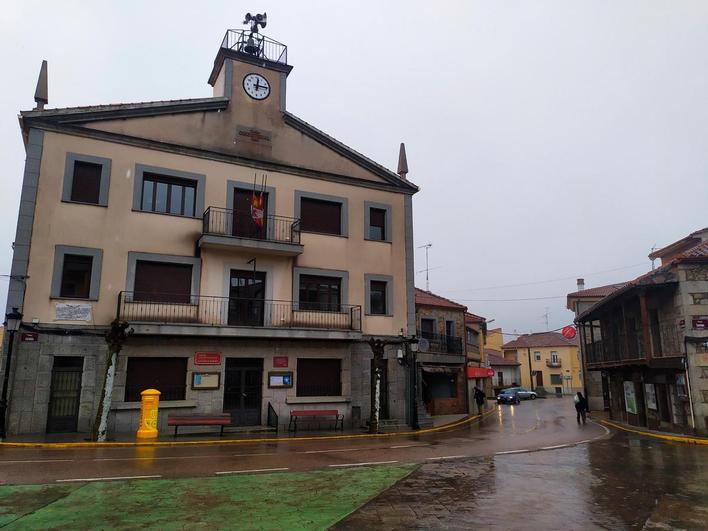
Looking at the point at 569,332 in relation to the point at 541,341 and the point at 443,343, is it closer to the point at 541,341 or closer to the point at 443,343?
the point at 443,343

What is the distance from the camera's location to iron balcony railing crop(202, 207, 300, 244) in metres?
20.0

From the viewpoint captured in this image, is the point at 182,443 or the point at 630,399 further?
the point at 630,399

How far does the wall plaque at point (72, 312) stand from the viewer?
17.2 m

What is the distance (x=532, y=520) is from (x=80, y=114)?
60.4 feet

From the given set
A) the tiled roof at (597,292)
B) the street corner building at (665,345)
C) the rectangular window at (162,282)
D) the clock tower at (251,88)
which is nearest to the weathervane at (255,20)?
the clock tower at (251,88)

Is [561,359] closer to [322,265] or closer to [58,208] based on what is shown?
[322,265]

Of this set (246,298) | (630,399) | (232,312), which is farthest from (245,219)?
(630,399)

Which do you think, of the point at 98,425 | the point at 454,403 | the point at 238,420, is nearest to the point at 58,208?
the point at 98,425

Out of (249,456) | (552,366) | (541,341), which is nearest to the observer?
(249,456)

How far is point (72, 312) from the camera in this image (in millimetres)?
17391

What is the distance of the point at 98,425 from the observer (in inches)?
605

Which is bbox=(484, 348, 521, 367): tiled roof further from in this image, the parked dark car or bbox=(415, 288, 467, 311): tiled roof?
bbox=(415, 288, 467, 311): tiled roof

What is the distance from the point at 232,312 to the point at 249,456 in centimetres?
775

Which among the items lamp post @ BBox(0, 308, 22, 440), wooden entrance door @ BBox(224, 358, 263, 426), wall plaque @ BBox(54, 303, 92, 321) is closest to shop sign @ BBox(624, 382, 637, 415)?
wooden entrance door @ BBox(224, 358, 263, 426)
